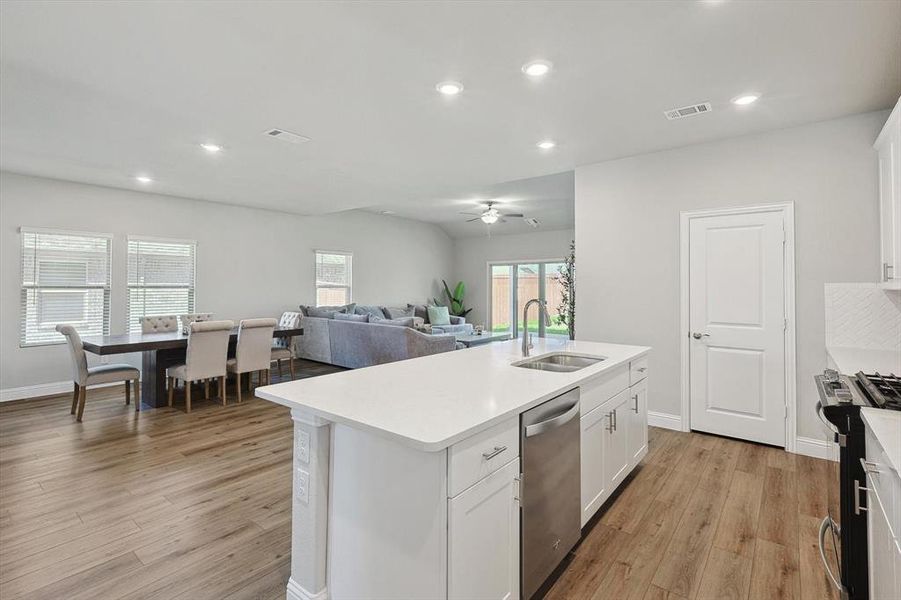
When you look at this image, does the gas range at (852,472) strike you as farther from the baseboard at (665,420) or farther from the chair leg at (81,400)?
the chair leg at (81,400)

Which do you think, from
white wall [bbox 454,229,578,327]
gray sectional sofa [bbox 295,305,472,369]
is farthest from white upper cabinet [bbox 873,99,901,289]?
white wall [bbox 454,229,578,327]

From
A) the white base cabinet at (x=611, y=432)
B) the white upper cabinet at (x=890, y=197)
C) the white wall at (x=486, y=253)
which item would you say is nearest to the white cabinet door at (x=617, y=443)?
the white base cabinet at (x=611, y=432)

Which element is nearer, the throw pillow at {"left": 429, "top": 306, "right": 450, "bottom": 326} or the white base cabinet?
the white base cabinet

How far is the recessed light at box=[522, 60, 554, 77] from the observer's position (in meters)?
2.57

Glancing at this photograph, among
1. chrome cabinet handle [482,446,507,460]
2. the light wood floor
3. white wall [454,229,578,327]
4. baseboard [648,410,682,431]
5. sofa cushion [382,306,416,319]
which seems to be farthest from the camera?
white wall [454,229,578,327]

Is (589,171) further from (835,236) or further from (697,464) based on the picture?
(697,464)

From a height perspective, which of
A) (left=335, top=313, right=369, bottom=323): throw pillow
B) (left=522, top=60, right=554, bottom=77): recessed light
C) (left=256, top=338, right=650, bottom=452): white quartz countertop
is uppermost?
(left=522, top=60, right=554, bottom=77): recessed light

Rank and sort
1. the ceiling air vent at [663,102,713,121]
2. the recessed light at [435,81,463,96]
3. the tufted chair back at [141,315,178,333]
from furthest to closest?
the tufted chair back at [141,315,178,333] → the ceiling air vent at [663,102,713,121] → the recessed light at [435,81,463,96]

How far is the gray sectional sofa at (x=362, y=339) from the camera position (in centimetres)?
571

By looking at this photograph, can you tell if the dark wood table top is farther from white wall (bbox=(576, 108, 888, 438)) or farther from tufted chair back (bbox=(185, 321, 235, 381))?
white wall (bbox=(576, 108, 888, 438))

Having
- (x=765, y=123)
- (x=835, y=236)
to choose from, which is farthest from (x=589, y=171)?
(x=835, y=236)

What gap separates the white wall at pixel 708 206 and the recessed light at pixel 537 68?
6.73 feet

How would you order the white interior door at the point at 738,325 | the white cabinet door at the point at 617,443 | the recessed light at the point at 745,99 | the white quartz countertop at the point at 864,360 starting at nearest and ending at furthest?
1. the white quartz countertop at the point at 864,360
2. the white cabinet door at the point at 617,443
3. the recessed light at the point at 745,99
4. the white interior door at the point at 738,325

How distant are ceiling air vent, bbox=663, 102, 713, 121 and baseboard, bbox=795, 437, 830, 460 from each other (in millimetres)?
2729
